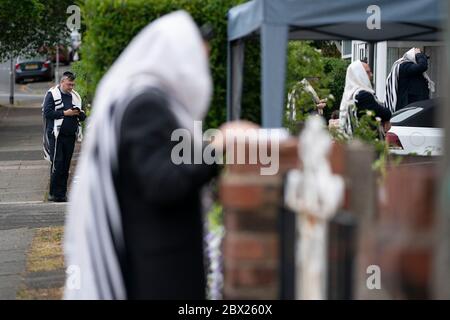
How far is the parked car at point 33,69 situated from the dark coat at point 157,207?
43.6 meters

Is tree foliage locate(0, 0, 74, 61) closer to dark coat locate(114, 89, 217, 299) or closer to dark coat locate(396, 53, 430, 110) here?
dark coat locate(396, 53, 430, 110)

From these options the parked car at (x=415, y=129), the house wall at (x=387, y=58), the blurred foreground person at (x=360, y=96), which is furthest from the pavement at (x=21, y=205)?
the house wall at (x=387, y=58)

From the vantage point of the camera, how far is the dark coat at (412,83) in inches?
604

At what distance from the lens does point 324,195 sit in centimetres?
345

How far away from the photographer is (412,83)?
611 inches

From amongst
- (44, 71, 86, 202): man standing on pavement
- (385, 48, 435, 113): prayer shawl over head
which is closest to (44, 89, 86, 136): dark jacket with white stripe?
(44, 71, 86, 202): man standing on pavement

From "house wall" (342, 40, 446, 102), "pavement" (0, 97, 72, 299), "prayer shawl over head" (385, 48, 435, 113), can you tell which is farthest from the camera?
"house wall" (342, 40, 446, 102)

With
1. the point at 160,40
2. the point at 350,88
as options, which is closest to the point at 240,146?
the point at 160,40

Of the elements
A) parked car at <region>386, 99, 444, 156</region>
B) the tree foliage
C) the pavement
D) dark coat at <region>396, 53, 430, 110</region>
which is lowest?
the pavement

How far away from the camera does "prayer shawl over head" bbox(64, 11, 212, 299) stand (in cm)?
382

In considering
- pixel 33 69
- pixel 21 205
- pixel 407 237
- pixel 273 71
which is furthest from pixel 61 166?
pixel 33 69

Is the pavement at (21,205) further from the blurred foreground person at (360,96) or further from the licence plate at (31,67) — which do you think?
the licence plate at (31,67)

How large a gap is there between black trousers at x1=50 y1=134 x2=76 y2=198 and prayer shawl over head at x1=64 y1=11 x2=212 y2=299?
31.0ft
